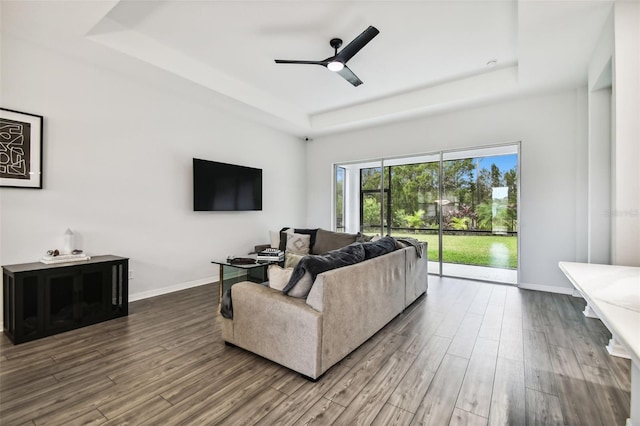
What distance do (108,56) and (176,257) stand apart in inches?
104

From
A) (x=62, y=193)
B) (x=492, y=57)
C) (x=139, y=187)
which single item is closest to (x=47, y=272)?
(x=62, y=193)

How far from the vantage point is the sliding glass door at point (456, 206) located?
476cm

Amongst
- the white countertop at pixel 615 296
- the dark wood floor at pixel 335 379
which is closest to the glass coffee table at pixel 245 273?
the dark wood floor at pixel 335 379

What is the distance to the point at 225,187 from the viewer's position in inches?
193

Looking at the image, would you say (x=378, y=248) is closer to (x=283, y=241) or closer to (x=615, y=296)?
(x=615, y=296)

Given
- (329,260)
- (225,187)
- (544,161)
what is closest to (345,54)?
(329,260)

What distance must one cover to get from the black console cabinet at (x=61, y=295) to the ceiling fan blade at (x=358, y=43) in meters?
3.30

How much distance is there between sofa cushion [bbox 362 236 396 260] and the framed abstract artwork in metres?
3.46

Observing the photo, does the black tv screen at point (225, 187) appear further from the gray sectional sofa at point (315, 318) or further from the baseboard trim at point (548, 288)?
the baseboard trim at point (548, 288)

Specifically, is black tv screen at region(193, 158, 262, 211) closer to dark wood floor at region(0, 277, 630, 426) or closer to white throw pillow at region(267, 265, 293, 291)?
dark wood floor at region(0, 277, 630, 426)

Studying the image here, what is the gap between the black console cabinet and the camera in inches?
102

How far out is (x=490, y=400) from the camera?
1.83 m

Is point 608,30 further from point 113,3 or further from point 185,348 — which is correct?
point 185,348

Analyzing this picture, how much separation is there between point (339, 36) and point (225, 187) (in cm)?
291
